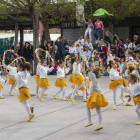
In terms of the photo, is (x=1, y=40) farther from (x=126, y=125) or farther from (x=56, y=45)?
(x=126, y=125)

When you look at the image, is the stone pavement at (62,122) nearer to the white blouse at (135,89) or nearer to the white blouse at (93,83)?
the white blouse at (135,89)

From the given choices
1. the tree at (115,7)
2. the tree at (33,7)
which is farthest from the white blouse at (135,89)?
the tree at (115,7)

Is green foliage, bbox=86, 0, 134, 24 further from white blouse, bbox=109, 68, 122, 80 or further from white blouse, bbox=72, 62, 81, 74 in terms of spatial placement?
white blouse, bbox=109, 68, 122, 80

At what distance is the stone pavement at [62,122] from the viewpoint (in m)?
6.36

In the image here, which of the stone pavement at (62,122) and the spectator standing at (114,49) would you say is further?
the spectator standing at (114,49)

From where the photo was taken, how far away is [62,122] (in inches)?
297

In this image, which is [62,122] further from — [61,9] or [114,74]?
[61,9]

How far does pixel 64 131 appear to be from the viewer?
265 inches

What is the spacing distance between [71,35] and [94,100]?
20.5 metres

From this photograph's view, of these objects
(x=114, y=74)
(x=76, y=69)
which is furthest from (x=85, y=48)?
(x=114, y=74)

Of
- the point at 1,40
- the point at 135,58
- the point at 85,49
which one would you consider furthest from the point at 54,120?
the point at 1,40

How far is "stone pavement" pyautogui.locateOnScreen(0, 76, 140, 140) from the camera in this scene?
6.36 metres

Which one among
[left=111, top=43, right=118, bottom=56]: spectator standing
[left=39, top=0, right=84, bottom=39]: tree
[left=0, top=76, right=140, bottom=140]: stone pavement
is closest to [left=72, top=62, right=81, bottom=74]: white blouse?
[left=0, top=76, right=140, bottom=140]: stone pavement

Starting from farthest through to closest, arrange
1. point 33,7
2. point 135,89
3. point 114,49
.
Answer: point 33,7
point 114,49
point 135,89
